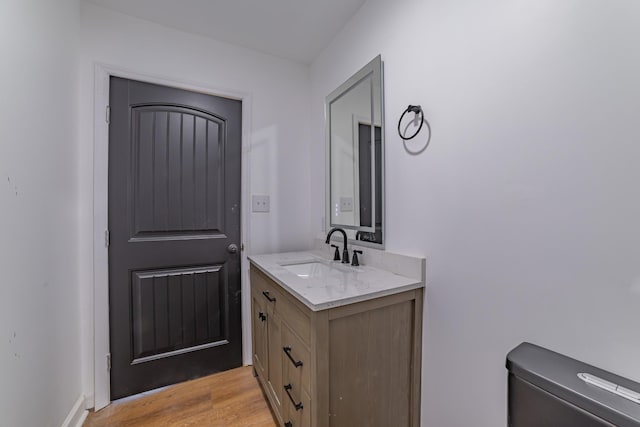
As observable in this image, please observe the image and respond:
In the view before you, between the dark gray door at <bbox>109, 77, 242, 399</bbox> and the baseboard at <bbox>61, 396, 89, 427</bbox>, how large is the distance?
14 centimetres

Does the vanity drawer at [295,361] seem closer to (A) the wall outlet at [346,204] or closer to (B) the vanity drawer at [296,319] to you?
(B) the vanity drawer at [296,319]

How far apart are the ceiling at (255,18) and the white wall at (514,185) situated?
0.48 meters

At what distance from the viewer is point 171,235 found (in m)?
1.78

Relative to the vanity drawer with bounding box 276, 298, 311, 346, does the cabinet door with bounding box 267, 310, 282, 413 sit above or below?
below

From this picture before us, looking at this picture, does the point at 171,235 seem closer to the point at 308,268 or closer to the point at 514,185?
the point at 308,268

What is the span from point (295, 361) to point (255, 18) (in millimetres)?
1976

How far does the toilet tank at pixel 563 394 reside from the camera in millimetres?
569

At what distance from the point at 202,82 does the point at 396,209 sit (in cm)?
159

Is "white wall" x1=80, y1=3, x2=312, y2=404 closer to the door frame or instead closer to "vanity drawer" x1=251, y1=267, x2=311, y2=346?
the door frame

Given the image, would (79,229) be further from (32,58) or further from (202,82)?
(202,82)

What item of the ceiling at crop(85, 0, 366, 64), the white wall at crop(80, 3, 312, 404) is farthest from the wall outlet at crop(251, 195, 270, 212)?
the ceiling at crop(85, 0, 366, 64)

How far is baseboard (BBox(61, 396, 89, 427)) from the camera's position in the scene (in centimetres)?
136

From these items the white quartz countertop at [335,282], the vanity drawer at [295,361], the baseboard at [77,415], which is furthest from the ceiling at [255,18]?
the baseboard at [77,415]

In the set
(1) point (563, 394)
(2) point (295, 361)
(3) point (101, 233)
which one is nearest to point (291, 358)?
(2) point (295, 361)
